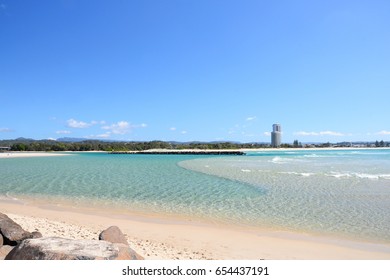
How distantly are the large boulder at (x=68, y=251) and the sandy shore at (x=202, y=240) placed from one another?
2478 mm

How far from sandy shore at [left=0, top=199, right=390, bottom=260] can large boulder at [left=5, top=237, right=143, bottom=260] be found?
8.13 ft

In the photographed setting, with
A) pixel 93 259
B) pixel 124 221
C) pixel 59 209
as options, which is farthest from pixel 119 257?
pixel 59 209

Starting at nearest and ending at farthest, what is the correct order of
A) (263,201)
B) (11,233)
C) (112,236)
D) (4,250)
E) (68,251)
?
(68,251), (4,250), (11,233), (112,236), (263,201)

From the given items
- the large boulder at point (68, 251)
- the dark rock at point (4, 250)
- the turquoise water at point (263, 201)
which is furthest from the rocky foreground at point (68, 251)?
the turquoise water at point (263, 201)

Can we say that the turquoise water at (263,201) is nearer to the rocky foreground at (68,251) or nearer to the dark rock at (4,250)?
the dark rock at (4,250)

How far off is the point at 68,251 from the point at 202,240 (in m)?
5.24

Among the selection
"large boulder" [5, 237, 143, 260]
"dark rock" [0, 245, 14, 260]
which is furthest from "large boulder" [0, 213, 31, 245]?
"large boulder" [5, 237, 143, 260]

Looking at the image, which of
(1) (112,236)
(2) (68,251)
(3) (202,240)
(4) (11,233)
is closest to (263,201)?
(3) (202,240)

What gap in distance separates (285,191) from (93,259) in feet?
53.0

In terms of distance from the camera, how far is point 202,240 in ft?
31.8

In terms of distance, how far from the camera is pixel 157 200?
17.2 metres

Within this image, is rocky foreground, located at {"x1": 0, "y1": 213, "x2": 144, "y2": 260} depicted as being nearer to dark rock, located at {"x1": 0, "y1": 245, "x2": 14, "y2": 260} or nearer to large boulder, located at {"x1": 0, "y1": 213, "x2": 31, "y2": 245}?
dark rock, located at {"x1": 0, "y1": 245, "x2": 14, "y2": 260}

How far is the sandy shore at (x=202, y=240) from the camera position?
8.34 meters

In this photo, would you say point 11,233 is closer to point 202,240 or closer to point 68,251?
point 68,251
